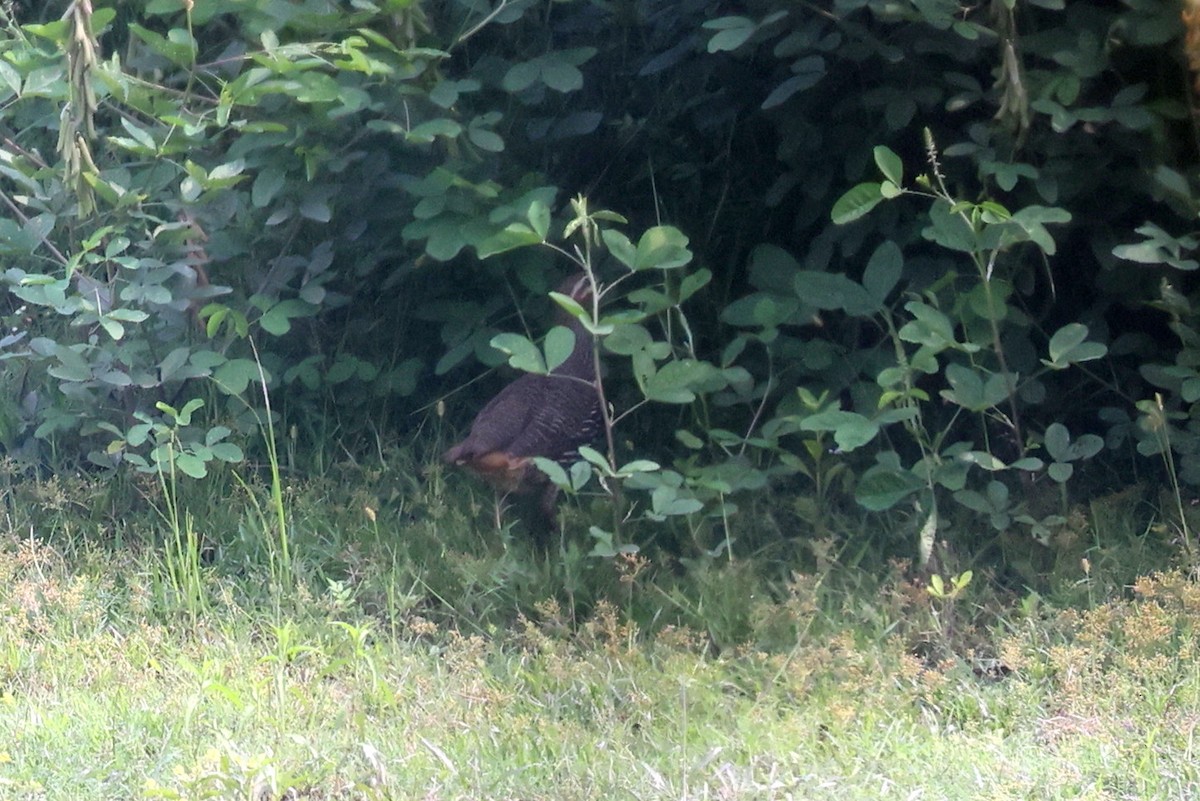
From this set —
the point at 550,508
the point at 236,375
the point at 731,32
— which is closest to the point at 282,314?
the point at 236,375

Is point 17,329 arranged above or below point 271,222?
below

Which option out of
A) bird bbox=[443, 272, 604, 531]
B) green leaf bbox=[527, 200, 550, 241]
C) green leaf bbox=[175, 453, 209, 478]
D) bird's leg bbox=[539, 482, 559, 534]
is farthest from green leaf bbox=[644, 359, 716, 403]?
green leaf bbox=[175, 453, 209, 478]

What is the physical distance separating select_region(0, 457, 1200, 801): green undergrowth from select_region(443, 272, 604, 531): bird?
0.16 meters

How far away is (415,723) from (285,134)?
66.5 inches

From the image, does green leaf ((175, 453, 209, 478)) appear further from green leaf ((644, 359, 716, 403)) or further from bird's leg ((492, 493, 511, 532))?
green leaf ((644, 359, 716, 403))

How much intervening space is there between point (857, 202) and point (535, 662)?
1.38 metres

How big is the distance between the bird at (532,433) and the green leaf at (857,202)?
85 cm

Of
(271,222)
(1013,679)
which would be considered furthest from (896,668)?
(271,222)

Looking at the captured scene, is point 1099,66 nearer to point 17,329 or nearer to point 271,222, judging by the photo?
point 271,222

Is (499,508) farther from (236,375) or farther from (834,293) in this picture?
(834,293)

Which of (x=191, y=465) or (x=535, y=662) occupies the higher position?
(x=191, y=465)

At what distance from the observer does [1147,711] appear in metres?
2.56

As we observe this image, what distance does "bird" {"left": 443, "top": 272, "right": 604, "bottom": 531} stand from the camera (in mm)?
3594

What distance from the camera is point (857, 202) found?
10.0ft
